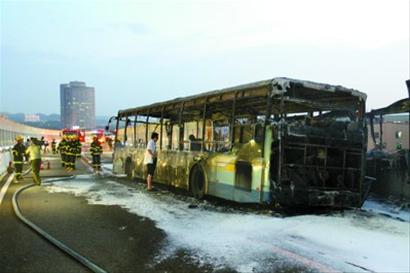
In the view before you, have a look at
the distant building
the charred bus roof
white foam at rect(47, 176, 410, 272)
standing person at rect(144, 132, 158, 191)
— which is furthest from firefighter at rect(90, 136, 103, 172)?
the distant building

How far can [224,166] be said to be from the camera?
10.5 m

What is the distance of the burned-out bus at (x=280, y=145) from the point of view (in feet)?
30.1

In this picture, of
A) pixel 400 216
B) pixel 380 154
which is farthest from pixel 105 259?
pixel 380 154

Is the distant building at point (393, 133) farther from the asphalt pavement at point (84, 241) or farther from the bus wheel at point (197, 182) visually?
the asphalt pavement at point (84, 241)

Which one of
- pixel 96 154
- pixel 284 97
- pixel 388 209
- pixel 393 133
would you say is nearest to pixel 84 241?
pixel 284 97

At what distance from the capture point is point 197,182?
11.9m

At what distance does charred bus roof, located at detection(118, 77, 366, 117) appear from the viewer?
9.26 m

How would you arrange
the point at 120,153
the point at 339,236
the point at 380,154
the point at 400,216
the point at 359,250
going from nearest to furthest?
the point at 359,250 → the point at 339,236 → the point at 400,216 → the point at 380,154 → the point at 120,153

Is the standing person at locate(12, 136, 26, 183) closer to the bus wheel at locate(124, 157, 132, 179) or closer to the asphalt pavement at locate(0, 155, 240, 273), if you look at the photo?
the bus wheel at locate(124, 157, 132, 179)

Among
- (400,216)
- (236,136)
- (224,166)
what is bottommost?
(400,216)

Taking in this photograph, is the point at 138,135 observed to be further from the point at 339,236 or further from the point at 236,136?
the point at 339,236

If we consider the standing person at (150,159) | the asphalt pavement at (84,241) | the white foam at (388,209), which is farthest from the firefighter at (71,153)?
the white foam at (388,209)

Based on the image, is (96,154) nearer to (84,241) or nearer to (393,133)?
(84,241)

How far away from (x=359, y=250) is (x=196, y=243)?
93.1 inches
